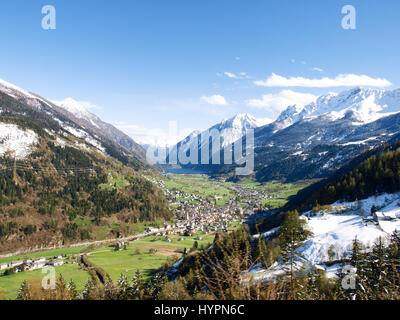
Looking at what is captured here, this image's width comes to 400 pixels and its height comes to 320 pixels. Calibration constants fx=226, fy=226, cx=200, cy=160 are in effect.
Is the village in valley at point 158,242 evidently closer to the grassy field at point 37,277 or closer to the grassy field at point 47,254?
the grassy field at point 47,254

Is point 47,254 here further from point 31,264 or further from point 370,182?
point 370,182

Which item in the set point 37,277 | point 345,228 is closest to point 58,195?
point 37,277

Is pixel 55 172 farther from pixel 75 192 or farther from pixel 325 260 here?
pixel 325 260

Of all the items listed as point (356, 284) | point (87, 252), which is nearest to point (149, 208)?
point (87, 252)

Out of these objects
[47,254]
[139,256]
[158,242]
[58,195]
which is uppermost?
[58,195]

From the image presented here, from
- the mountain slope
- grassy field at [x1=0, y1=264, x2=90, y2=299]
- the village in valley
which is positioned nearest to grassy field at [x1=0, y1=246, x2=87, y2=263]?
the village in valley

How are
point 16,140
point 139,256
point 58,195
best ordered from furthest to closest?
point 16,140 < point 58,195 < point 139,256
